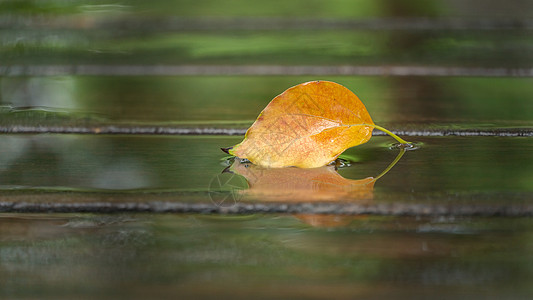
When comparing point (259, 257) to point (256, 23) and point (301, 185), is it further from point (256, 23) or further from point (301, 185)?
point (256, 23)

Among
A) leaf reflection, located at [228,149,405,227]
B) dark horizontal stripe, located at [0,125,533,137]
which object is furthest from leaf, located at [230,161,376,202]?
dark horizontal stripe, located at [0,125,533,137]

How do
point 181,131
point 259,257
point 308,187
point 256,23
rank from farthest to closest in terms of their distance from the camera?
point 256,23, point 181,131, point 308,187, point 259,257

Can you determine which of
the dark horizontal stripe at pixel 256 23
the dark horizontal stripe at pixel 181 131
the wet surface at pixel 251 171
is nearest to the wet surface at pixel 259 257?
the wet surface at pixel 251 171

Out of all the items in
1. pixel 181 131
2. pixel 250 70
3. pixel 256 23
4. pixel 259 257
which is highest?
pixel 256 23

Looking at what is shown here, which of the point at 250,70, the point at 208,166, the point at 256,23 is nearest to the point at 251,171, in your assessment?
the point at 208,166

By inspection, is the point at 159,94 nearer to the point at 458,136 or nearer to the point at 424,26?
the point at 458,136

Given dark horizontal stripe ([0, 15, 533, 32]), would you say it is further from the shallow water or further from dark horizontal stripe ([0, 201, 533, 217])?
dark horizontal stripe ([0, 201, 533, 217])

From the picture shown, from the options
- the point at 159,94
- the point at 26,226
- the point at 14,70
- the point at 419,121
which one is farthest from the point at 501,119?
the point at 14,70
